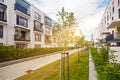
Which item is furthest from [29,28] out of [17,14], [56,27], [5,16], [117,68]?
[117,68]

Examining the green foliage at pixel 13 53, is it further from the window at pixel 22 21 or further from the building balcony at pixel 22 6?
the building balcony at pixel 22 6

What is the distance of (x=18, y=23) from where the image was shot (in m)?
29.5

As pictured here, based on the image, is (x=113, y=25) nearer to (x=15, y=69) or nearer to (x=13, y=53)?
(x=15, y=69)

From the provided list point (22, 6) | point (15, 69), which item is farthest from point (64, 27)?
point (22, 6)

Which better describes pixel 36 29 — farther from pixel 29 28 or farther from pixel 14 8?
pixel 14 8

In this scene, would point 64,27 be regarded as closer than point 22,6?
Yes

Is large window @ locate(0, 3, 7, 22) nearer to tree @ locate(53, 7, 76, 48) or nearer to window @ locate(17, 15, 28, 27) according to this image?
window @ locate(17, 15, 28, 27)

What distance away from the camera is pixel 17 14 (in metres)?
28.9

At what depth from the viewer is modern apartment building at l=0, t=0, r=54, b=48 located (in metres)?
24.6

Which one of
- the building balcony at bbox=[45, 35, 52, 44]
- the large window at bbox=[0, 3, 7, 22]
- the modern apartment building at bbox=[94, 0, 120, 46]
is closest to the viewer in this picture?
the modern apartment building at bbox=[94, 0, 120, 46]

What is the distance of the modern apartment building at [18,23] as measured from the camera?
969 inches

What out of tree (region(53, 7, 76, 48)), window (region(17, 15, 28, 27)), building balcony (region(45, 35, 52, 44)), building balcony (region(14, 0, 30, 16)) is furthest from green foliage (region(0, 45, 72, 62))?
building balcony (region(45, 35, 52, 44))

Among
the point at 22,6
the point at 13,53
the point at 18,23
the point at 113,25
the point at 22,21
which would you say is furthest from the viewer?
the point at 22,21

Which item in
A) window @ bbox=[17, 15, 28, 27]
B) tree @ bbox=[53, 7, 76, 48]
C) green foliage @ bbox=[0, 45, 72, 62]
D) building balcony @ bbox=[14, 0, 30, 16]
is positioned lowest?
green foliage @ bbox=[0, 45, 72, 62]
